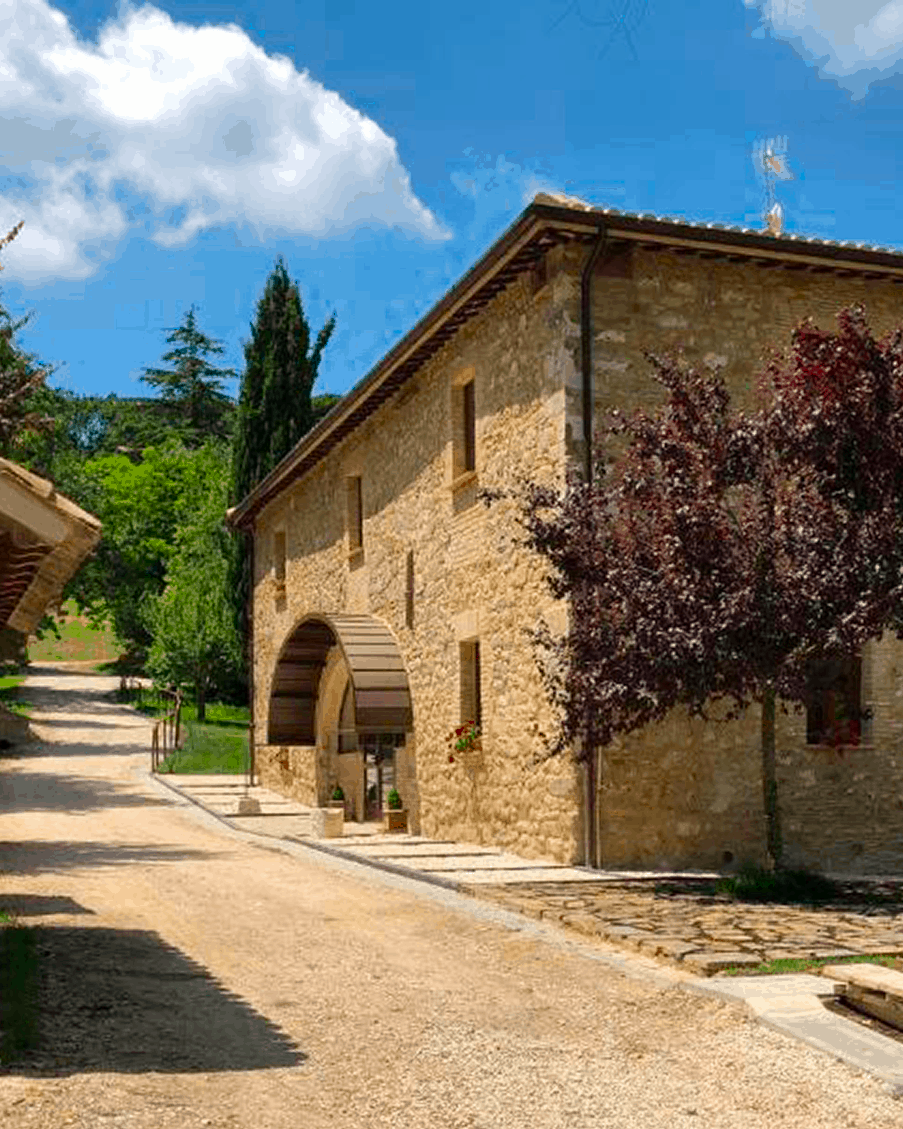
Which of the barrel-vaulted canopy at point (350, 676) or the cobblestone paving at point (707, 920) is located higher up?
the barrel-vaulted canopy at point (350, 676)

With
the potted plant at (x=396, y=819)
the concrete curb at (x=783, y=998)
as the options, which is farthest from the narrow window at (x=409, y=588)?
A: the concrete curb at (x=783, y=998)

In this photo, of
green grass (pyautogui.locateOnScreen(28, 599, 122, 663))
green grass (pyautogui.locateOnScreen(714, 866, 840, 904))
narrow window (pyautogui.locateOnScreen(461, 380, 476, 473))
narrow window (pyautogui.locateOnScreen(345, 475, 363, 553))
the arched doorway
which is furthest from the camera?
green grass (pyautogui.locateOnScreen(28, 599, 122, 663))

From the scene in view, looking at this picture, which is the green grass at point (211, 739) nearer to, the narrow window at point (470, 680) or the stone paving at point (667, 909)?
the narrow window at point (470, 680)

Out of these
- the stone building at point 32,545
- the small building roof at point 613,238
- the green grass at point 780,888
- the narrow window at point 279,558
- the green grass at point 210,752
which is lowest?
the green grass at point 210,752

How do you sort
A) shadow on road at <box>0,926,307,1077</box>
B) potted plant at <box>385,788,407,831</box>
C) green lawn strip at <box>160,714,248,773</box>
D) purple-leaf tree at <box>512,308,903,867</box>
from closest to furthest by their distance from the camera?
shadow on road at <box>0,926,307,1077</box>
purple-leaf tree at <box>512,308,903,867</box>
potted plant at <box>385,788,407,831</box>
green lawn strip at <box>160,714,248,773</box>

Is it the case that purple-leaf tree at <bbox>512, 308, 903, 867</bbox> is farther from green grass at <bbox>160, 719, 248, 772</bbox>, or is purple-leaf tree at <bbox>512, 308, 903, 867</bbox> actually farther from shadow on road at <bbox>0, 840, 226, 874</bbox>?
green grass at <bbox>160, 719, 248, 772</bbox>

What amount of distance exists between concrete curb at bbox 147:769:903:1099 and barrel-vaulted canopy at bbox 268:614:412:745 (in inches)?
289

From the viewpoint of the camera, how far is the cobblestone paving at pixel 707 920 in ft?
27.7

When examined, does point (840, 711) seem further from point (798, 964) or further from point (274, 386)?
point (274, 386)

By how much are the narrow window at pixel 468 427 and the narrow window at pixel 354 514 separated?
15.7 feet

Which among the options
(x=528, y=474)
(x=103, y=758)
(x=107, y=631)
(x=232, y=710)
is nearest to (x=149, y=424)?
(x=107, y=631)

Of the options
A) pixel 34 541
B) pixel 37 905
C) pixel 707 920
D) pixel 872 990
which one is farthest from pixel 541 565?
pixel 34 541

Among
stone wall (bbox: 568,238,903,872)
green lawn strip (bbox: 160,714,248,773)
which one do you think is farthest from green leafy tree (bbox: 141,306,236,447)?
stone wall (bbox: 568,238,903,872)

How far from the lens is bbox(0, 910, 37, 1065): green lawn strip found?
5.84 m
